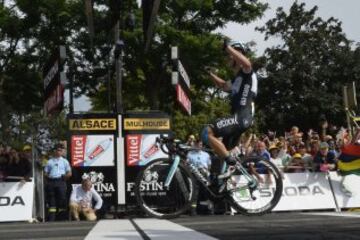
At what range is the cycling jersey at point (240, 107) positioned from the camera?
7.69 meters

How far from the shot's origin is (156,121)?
50.2 feet

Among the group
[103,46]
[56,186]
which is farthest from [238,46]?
[103,46]

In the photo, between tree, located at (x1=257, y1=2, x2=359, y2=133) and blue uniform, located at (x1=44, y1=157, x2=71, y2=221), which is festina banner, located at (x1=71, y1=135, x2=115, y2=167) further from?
tree, located at (x1=257, y1=2, x2=359, y2=133)

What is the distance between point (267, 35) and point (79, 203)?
139 ft

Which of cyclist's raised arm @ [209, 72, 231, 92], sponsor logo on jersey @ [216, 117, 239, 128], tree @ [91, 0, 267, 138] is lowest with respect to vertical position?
sponsor logo on jersey @ [216, 117, 239, 128]

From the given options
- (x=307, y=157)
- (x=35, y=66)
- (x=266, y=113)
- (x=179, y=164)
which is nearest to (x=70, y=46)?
(x=35, y=66)

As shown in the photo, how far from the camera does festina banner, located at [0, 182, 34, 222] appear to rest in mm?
12914

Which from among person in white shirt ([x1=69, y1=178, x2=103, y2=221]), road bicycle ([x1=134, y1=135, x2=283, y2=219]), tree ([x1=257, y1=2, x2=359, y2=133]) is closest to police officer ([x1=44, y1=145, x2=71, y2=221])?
person in white shirt ([x1=69, y1=178, x2=103, y2=221])

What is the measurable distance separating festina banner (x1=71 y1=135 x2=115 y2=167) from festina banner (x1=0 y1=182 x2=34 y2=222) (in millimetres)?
1626

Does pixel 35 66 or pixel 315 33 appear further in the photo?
pixel 315 33

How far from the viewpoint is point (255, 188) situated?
8.10 m

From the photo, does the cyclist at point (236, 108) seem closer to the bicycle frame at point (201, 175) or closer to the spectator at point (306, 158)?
the bicycle frame at point (201, 175)

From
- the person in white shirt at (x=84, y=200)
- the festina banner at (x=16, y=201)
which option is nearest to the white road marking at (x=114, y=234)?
the festina banner at (x=16, y=201)

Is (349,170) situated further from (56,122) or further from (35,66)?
(56,122)
